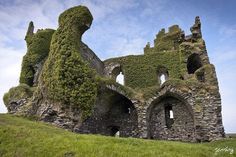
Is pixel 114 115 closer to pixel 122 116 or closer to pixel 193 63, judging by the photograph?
pixel 122 116

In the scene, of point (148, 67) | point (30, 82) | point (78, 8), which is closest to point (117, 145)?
point (78, 8)

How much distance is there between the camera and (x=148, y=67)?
99.9 feet

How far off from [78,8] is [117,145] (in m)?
15.5

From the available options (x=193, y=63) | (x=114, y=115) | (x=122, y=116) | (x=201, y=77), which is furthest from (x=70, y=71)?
(x=193, y=63)

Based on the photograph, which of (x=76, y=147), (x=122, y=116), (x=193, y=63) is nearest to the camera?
(x=76, y=147)

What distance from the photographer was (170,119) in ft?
84.3

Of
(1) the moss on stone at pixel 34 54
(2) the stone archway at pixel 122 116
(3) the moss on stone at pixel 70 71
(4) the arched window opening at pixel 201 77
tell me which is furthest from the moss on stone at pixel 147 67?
(1) the moss on stone at pixel 34 54

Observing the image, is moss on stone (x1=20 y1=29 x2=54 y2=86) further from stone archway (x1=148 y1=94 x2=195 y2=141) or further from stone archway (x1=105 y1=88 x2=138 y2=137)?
stone archway (x1=148 y1=94 x2=195 y2=141)

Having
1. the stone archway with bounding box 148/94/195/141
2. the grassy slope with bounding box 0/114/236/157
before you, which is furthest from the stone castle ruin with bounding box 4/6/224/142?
the grassy slope with bounding box 0/114/236/157

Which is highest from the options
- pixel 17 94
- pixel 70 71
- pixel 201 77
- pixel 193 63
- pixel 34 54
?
pixel 34 54

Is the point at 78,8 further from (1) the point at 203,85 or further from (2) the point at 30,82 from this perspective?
(1) the point at 203,85

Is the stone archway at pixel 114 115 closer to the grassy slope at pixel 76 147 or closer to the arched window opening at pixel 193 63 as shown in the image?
the arched window opening at pixel 193 63

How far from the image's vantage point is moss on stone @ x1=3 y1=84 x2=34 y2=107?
2505 cm

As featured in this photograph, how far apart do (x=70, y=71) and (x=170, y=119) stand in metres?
10.2
